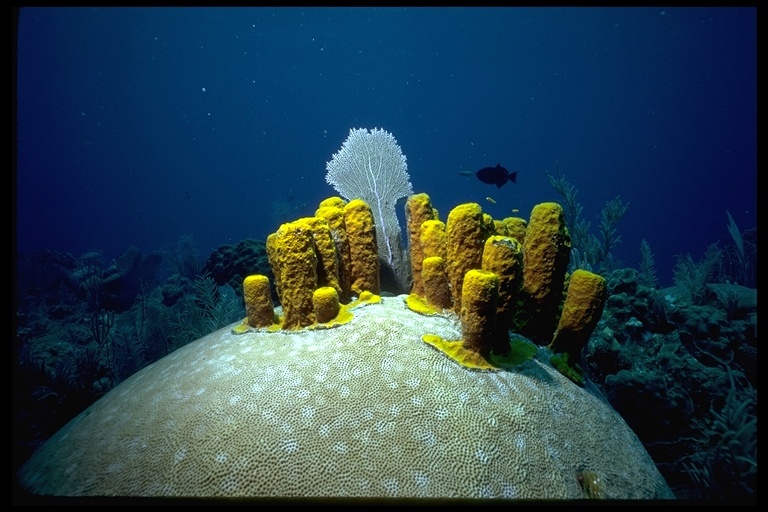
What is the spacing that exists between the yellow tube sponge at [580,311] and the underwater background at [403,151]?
0.87 metres

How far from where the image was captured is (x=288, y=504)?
161 centimetres

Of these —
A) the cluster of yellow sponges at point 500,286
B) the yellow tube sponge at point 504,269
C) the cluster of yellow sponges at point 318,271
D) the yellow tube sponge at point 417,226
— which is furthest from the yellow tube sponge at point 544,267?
the cluster of yellow sponges at point 318,271

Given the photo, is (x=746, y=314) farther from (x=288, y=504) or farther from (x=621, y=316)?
(x=288, y=504)

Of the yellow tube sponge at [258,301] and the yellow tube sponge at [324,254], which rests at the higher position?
the yellow tube sponge at [324,254]

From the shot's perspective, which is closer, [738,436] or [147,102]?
[738,436]

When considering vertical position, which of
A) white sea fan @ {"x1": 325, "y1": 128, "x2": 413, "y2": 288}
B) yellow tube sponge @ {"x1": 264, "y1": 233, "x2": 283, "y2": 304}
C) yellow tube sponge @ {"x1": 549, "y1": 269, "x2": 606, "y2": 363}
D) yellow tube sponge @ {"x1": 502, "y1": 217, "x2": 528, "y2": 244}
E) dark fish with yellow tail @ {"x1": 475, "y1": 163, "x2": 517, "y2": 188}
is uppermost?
dark fish with yellow tail @ {"x1": 475, "y1": 163, "x2": 517, "y2": 188}

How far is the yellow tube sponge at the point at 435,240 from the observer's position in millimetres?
2994

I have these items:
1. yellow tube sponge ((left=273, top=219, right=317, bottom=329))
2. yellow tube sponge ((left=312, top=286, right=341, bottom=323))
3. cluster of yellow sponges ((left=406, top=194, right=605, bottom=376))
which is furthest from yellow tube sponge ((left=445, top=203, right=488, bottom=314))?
yellow tube sponge ((left=273, top=219, right=317, bottom=329))

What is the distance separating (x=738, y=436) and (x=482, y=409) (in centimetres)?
178

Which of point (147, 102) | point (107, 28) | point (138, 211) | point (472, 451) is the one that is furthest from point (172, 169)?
point (472, 451)

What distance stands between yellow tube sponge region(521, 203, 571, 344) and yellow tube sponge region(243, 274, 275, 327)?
225 cm

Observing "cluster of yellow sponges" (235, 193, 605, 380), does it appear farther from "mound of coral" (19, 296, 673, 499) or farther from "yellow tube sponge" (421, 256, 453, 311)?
"mound of coral" (19, 296, 673, 499)

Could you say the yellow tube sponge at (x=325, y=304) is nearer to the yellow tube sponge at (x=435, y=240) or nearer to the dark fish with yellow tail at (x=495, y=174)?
the yellow tube sponge at (x=435, y=240)

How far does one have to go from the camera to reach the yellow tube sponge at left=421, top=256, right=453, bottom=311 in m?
2.83
